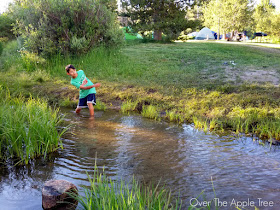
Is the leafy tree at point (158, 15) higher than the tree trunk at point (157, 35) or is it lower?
higher

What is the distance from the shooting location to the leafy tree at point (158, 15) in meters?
20.0

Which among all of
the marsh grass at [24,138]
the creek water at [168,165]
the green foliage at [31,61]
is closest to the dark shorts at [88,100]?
the creek water at [168,165]

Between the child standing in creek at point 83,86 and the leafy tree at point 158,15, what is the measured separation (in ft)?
47.3

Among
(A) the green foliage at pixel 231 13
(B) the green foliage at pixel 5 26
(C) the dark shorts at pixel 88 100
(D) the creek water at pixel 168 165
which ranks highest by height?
(A) the green foliage at pixel 231 13

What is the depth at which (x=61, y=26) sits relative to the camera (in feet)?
36.2

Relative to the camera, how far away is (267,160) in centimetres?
414

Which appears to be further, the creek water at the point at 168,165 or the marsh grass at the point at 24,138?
the marsh grass at the point at 24,138

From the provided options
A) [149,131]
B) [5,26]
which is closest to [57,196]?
[149,131]

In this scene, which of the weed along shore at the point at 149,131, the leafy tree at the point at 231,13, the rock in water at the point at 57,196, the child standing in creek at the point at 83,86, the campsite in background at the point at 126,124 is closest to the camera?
the rock in water at the point at 57,196

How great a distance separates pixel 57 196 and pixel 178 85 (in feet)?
19.7

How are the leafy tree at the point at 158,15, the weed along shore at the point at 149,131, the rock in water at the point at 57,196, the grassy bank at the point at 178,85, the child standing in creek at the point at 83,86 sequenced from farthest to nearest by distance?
the leafy tree at the point at 158,15 → the child standing in creek at the point at 83,86 → the grassy bank at the point at 178,85 → the weed along shore at the point at 149,131 → the rock in water at the point at 57,196

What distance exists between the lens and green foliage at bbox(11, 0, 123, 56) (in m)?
10.9

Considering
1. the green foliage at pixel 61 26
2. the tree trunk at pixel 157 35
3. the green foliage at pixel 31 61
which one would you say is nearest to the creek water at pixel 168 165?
the green foliage at pixel 31 61

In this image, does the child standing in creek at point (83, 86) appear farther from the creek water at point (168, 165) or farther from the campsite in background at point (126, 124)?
the creek water at point (168, 165)
